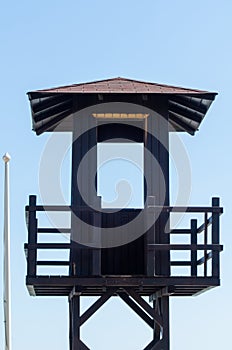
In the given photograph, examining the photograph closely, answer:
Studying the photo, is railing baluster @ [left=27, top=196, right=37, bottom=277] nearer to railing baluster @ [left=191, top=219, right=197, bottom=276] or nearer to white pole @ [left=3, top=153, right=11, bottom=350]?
white pole @ [left=3, top=153, right=11, bottom=350]

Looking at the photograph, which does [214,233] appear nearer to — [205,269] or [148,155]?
[205,269]

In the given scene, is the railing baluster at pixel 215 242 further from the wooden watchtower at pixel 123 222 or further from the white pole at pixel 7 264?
the white pole at pixel 7 264

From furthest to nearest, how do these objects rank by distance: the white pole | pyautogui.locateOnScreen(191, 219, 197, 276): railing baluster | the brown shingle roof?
1. the brown shingle roof
2. pyautogui.locateOnScreen(191, 219, 197, 276): railing baluster
3. the white pole

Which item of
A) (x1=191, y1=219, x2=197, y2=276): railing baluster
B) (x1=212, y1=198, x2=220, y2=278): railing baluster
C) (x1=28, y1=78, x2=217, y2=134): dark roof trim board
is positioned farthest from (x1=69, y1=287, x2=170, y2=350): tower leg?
(x1=28, y1=78, x2=217, y2=134): dark roof trim board

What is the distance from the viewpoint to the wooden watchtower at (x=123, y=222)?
17.6m

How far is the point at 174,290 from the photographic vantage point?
717 inches

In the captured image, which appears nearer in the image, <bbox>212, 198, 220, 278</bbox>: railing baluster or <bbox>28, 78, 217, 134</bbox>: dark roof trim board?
<bbox>212, 198, 220, 278</bbox>: railing baluster

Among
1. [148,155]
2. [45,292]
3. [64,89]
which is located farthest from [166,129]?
[45,292]

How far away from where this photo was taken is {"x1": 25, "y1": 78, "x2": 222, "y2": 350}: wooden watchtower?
57.7ft

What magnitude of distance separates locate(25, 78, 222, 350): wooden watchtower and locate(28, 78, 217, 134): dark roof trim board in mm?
17

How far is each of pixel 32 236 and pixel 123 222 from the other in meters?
1.71

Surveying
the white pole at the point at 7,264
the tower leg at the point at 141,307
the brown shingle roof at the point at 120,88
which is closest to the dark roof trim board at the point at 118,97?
the brown shingle roof at the point at 120,88

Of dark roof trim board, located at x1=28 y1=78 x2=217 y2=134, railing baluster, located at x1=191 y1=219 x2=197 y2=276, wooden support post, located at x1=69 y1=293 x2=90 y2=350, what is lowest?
wooden support post, located at x1=69 y1=293 x2=90 y2=350

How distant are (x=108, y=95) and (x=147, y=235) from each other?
99.2 inches
